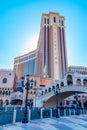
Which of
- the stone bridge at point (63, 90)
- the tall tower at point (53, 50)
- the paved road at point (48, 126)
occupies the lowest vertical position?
the paved road at point (48, 126)

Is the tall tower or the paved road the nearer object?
the paved road

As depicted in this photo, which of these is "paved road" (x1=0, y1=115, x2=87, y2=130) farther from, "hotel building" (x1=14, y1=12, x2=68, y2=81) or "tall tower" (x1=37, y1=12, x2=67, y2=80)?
"tall tower" (x1=37, y1=12, x2=67, y2=80)

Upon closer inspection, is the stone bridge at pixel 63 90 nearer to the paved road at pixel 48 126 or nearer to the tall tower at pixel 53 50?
the paved road at pixel 48 126

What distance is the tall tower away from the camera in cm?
7312

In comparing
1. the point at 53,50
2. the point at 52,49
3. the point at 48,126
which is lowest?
the point at 48,126

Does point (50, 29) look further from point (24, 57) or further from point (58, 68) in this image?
point (24, 57)

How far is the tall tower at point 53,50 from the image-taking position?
73125 mm

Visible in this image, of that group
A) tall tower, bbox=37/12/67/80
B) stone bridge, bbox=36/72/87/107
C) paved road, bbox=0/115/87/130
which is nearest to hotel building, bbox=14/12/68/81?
tall tower, bbox=37/12/67/80

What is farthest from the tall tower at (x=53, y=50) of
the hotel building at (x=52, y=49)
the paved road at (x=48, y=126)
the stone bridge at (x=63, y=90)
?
the paved road at (x=48, y=126)

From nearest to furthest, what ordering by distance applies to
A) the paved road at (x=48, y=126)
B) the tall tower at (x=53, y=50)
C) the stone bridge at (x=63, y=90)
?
the paved road at (x=48, y=126) → the stone bridge at (x=63, y=90) → the tall tower at (x=53, y=50)

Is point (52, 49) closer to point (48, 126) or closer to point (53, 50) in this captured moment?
point (53, 50)

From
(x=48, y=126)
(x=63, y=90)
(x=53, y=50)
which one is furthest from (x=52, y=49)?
(x=48, y=126)

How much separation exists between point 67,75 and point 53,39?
41999 mm

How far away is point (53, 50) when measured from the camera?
76000mm
